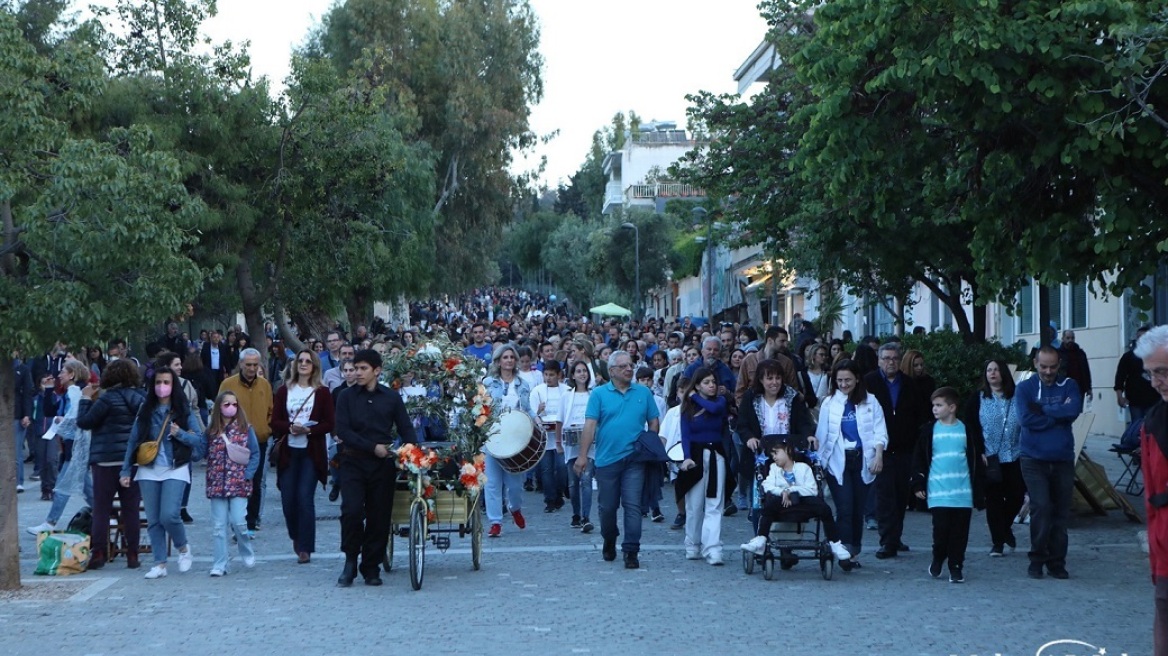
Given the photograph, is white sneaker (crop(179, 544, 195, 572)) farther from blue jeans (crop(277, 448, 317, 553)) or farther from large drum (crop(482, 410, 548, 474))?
large drum (crop(482, 410, 548, 474))

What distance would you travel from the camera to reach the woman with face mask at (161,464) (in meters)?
12.5

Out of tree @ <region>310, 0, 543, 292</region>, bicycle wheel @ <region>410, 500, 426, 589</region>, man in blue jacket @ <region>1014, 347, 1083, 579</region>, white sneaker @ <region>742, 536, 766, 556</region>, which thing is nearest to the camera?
bicycle wheel @ <region>410, 500, 426, 589</region>

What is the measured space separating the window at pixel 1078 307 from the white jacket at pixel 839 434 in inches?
619

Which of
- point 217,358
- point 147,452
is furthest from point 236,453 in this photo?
point 217,358

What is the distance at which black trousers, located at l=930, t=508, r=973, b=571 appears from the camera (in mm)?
11688

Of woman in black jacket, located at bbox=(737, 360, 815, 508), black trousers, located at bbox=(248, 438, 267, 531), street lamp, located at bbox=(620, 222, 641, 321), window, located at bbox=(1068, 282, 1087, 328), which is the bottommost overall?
black trousers, located at bbox=(248, 438, 267, 531)

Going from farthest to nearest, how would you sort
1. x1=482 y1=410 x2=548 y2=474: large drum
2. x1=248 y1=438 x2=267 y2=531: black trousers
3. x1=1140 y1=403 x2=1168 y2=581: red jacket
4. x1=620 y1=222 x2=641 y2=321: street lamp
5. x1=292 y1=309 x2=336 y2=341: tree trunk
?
x1=620 y1=222 x2=641 y2=321: street lamp < x1=292 y1=309 x2=336 y2=341: tree trunk < x1=248 y1=438 x2=267 y2=531: black trousers < x1=482 y1=410 x2=548 y2=474: large drum < x1=1140 y1=403 x2=1168 y2=581: red jacket

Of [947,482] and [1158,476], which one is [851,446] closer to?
[947,482]

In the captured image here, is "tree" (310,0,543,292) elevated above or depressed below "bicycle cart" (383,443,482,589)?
above

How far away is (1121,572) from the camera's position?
1225 cm

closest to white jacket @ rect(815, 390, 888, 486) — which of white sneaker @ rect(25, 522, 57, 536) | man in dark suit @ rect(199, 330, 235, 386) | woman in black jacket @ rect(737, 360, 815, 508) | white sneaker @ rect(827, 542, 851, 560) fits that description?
woman in black jacket @ rect(737, 360, 815, 508)

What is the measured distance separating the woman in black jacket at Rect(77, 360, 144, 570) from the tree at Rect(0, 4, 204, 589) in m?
1.25

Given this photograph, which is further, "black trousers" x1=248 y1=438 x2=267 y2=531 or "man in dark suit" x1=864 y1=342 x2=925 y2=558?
"black trousers" x1=248 y1=438 x2=267 y2=531

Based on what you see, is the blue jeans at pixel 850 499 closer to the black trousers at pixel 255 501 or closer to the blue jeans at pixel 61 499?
the black trousers at pixel 255 501
